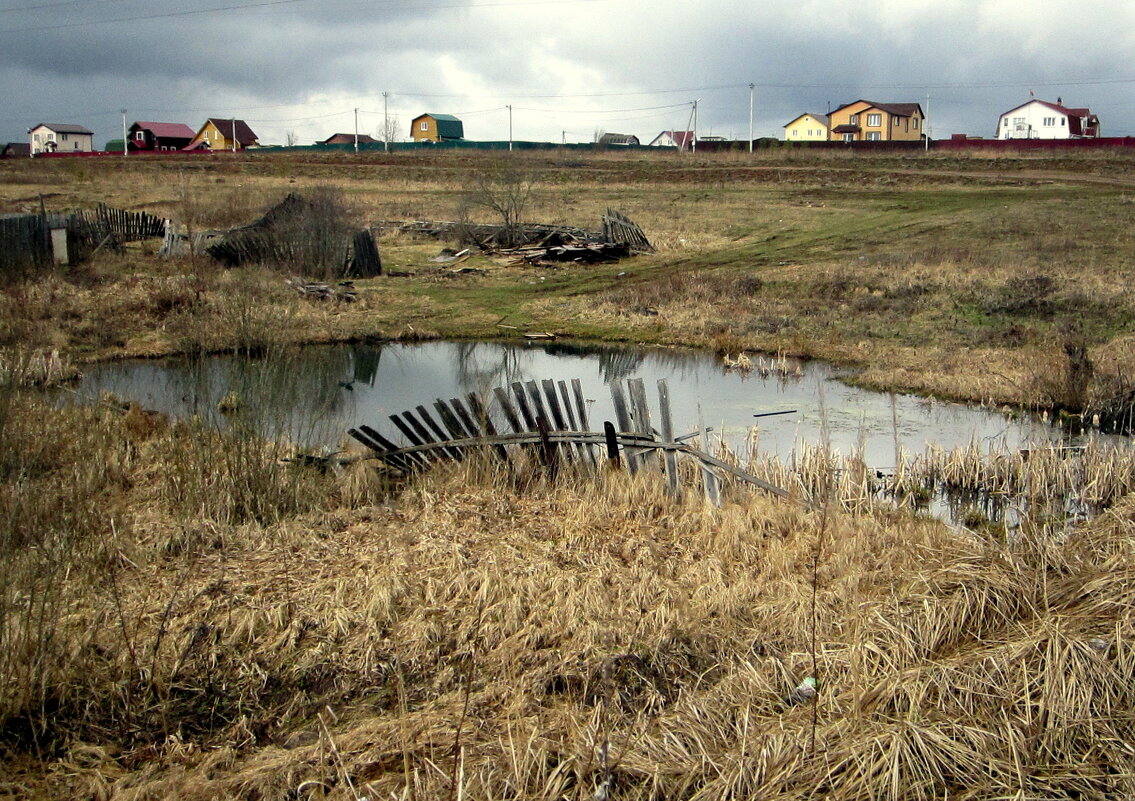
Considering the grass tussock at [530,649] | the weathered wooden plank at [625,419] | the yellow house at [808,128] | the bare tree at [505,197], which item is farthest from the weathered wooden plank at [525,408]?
the yellow house at [808,128]

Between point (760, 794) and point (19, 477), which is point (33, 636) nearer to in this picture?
point (19, 477)

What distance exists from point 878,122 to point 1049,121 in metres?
17.1

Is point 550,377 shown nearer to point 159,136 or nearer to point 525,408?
point 525,408

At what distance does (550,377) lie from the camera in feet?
47.8

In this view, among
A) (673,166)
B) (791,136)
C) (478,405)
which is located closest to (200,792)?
(478,405)

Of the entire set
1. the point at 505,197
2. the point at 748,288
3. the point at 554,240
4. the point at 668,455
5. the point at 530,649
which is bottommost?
the point at 530,649

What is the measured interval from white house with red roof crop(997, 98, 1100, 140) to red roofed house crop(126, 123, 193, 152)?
7677cm

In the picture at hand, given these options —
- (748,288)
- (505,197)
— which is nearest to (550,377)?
(748,288)

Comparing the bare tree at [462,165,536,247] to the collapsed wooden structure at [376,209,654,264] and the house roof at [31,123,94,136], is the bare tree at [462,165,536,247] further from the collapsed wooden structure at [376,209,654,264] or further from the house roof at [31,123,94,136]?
the house roof at [31,123,94,136]

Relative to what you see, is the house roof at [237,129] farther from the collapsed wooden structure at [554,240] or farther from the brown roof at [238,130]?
the collapsed wooden structure at [554,240]

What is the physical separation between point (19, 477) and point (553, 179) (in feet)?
146

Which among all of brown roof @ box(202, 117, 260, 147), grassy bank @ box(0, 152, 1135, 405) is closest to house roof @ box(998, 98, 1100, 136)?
grassy bank @ box(0, 152, 1135, 405)

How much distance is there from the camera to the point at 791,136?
9750 centimetres

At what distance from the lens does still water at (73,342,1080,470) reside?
796 cm
